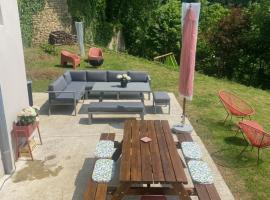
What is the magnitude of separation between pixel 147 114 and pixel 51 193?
5.41m

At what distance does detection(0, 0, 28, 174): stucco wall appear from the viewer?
7191 millimetres

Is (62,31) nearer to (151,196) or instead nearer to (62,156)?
(62,156)

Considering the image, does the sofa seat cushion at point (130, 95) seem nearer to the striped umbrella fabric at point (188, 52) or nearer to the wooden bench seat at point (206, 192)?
the striped umbrella fabric at point (188, 52)

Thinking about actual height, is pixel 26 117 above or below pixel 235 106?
above

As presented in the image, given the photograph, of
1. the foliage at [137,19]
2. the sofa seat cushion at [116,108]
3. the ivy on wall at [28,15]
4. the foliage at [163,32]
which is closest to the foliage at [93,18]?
the foliage at [137,19]

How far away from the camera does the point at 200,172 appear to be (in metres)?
6.16

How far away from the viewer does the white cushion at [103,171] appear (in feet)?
19.6

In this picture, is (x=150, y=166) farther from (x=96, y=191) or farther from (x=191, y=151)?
(x=191, y=151)

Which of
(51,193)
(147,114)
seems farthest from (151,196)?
(147,114)

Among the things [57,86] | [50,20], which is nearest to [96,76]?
[57,86]

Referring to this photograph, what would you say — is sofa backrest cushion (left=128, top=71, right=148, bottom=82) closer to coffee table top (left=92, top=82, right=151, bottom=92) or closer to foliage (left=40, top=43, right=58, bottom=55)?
coffee table top (left=92, top=82, right=151, bottom=92)

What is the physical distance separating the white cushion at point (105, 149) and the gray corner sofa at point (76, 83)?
158 inches

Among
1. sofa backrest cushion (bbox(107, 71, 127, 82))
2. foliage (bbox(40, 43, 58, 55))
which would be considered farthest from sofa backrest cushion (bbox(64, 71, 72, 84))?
foliage (bbox(40, 43, 58, 55))

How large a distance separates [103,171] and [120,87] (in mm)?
6598
